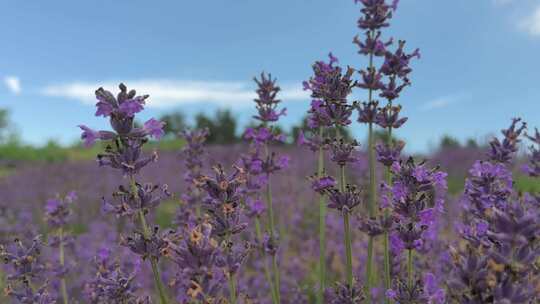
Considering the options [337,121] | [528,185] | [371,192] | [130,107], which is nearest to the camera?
[130,107]

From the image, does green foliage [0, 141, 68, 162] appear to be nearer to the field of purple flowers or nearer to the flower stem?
the field of purple flowers

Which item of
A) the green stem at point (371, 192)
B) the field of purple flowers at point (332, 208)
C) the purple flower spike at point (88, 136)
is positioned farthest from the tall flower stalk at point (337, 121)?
the purple flower spike at point (88, 136)

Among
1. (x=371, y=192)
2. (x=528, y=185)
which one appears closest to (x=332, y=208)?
(x=371, y=192)

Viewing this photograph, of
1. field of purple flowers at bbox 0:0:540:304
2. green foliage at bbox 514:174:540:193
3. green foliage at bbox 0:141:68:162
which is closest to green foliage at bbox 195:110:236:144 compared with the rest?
green foliage at bbox 0:141:68:162

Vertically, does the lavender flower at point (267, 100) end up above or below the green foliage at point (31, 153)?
above

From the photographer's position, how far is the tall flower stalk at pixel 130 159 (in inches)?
85.6

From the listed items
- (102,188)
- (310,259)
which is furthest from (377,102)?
(102,188)

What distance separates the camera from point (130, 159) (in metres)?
2.21

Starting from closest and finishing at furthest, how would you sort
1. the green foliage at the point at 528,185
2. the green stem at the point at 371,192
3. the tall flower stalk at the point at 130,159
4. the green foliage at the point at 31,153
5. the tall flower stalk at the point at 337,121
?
the tall flower stalk at the point at 130,159 < the tall flower stalk at the point at 337,121 < the green stem at the point at 371,192 < the green foliage at the point at 528,185 < the green foliage at the point at 31,153

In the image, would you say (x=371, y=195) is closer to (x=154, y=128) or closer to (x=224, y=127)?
(x=154, y=128)

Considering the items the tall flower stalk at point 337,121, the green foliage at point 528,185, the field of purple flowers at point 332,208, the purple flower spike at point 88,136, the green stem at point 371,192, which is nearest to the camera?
the field of purple flowers at point 332,208

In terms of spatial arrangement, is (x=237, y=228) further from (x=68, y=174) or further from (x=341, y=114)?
(x=68, y=174)

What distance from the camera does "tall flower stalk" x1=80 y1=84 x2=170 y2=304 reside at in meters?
2.17

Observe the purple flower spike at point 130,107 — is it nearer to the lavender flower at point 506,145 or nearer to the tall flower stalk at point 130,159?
the tall flower stalk at point 130,159
